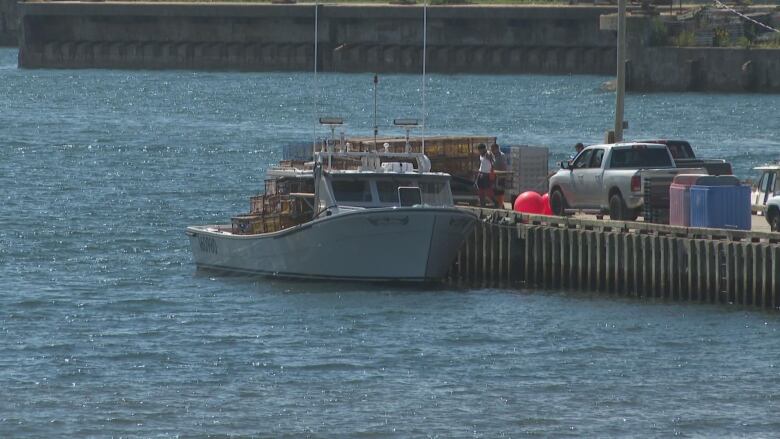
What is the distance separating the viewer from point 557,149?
83125 millimetres

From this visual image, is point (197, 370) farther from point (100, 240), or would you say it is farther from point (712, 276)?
point (100, 240)

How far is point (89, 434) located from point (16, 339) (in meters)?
8.49

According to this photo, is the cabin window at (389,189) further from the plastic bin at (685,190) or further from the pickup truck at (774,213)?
the pickup truck at (774,213)

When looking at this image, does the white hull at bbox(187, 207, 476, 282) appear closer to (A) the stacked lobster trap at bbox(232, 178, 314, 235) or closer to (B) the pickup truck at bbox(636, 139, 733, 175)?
(A) the stacked lobster trap at bbox(232, 178, 314, 235)

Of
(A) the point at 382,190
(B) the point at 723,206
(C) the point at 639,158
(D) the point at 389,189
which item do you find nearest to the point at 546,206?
(C) the point at 639,158

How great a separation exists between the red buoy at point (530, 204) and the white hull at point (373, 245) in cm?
338

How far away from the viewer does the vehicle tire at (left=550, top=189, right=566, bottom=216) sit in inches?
1692

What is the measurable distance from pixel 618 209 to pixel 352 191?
5415 mm

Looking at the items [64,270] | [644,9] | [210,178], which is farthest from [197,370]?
[644,9]

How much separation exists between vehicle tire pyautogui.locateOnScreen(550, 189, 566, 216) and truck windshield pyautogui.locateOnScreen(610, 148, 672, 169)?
5.43 feet

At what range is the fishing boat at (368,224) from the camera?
39.8m

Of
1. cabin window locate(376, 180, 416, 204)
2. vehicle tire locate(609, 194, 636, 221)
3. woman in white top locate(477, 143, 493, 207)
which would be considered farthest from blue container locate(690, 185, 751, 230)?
woman in white top locate(477, 143, 493, 207)

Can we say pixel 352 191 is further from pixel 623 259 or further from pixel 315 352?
pixel 315 352

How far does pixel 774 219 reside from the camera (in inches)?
1502
